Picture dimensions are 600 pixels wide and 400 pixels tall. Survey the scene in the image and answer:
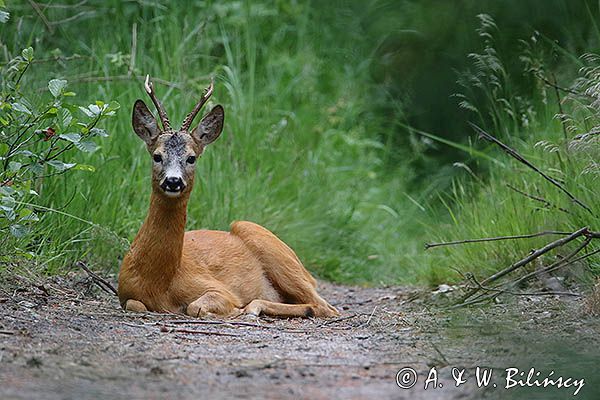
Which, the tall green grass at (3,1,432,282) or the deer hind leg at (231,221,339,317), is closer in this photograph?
the deer hind leg at (231,221,339,317)

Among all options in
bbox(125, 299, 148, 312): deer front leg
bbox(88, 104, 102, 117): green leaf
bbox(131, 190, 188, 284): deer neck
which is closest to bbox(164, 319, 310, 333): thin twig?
bbox(125, 299, 148, 312): deer front leg

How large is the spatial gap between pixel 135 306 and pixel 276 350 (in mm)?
1561

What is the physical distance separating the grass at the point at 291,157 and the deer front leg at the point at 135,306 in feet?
1.23

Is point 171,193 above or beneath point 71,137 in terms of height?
beneath

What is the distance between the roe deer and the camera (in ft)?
18.3

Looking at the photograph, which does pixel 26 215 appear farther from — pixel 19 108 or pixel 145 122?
pixel 145 122

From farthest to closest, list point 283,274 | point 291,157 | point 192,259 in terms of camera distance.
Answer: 1. point 291,157
2. point 283,274
3. point 192,259

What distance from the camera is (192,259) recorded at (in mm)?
6105

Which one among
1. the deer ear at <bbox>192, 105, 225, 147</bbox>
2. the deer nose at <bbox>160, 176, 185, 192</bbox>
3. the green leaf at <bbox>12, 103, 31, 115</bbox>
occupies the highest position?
the green leaf at <bbox>12, 103, 31, 115</bbox>

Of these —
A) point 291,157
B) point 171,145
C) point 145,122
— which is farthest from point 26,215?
point 291,157

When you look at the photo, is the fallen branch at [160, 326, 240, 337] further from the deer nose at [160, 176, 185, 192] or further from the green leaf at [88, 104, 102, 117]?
the green leaf at [88, 104, 102, 117]

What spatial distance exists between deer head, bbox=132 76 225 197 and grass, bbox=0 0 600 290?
45 cm
